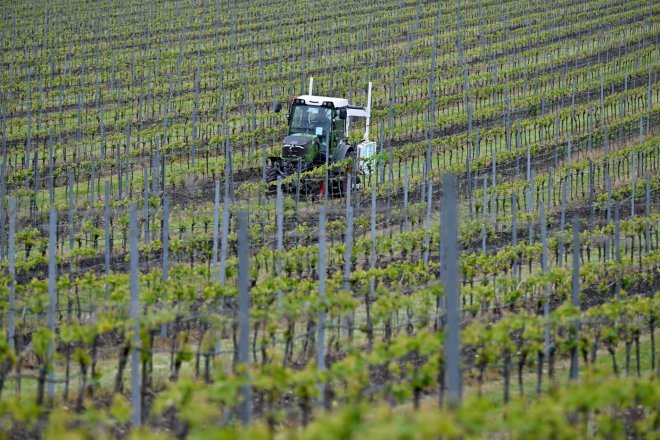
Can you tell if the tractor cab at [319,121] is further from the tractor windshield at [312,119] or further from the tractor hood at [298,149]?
the tractor hood at [298,149]

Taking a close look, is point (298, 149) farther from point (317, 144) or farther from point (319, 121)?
point (319, 121)

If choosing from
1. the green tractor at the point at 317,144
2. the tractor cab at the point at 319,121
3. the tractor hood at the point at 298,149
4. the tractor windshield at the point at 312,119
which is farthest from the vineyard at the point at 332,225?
the tractor windshield at the point at 312,119

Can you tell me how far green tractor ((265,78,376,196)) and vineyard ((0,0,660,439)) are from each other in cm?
42

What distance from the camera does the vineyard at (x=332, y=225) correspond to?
1163 centimetres

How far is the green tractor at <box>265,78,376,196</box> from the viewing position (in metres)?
25.1

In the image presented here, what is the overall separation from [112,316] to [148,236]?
686 centimetres

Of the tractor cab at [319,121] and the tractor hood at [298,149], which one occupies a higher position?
the tractor cab at [319,121]

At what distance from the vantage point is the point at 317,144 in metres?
25.5

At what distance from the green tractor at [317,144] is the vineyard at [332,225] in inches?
16.7

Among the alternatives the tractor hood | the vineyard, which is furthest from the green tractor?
the vineyard

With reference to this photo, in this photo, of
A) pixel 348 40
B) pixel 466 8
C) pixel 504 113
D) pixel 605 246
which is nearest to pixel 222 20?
pixel 348 40

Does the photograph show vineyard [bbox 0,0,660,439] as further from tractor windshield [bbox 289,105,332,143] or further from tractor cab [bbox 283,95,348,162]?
tractor windshield [bbox 289,105,332,143]

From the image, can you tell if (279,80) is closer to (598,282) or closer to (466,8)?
(466,8)

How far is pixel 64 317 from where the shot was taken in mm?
16500
